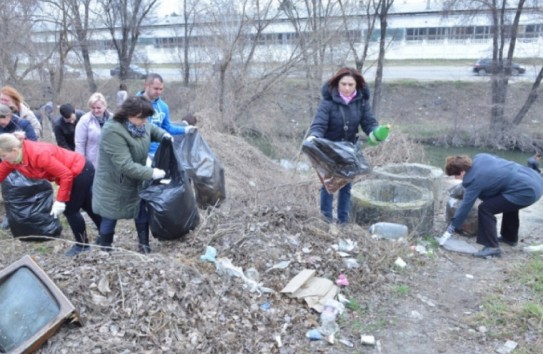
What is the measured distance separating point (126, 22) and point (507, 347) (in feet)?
72.2

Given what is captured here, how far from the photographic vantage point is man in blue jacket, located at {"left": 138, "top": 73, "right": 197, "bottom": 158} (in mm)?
4105

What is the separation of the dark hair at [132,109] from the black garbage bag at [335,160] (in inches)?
55.6

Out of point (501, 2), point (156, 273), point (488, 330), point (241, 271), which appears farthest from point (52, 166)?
point (501, 2)

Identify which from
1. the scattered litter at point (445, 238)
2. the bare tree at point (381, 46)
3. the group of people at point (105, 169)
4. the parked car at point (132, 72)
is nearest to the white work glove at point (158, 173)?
the group of people at point (105, 169)

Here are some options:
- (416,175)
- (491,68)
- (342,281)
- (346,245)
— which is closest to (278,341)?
(342,281)

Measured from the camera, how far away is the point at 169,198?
3.47 meters

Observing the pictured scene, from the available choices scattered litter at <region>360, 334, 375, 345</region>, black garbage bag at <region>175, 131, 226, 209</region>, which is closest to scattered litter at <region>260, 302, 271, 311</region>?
scattered litter at <region>360, 334, 375, 345</region>

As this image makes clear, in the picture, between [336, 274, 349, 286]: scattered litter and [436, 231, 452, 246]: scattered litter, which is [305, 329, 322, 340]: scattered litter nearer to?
[336, 274, 349, 286]: scattered litter

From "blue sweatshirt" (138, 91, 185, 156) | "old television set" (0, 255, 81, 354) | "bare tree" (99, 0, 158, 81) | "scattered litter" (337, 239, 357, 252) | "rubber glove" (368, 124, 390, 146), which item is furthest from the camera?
"bare tree" (99, 0, 158, 81)

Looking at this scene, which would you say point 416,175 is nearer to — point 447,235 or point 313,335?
point 447,235

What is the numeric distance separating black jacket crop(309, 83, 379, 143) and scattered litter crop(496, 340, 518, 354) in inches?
78.4

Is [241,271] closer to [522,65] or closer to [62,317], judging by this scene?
[62,317]

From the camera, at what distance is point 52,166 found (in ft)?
10.8

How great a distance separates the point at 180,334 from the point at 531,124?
1737 centimetres
